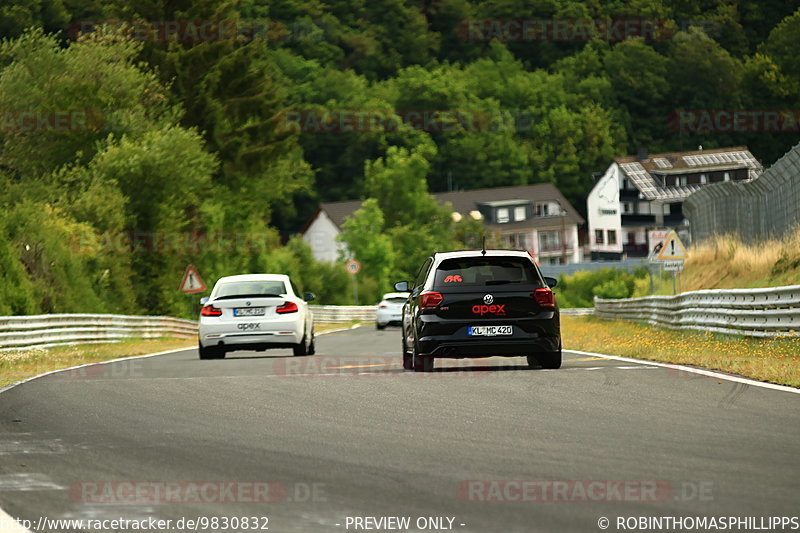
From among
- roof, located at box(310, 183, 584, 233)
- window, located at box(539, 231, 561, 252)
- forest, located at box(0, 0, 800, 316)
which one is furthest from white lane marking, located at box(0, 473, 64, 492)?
window, located at box(539, 231, 561, 252)

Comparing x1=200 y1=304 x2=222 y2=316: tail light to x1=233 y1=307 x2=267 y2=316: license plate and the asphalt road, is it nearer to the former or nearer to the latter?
x1=233 y1=307 x2=267 y2=316: license plate

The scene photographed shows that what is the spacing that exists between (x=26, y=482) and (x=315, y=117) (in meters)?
111

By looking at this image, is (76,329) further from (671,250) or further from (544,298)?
(544,298)

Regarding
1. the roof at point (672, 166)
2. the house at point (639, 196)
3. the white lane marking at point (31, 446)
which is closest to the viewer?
the white lane marking at point (31, 446)

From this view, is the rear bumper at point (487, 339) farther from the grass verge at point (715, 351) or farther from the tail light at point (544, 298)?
the grass verge at point (715, 351)

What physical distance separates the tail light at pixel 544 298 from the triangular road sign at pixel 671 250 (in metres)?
15.7

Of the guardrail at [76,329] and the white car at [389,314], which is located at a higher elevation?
the guardrail at [76,329]

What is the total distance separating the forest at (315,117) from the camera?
152 ft

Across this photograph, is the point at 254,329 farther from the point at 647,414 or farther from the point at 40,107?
the point at 40,107

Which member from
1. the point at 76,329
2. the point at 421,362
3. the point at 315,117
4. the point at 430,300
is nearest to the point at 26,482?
the point at 430,300

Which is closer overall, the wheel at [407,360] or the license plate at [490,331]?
the license plate at [490,331]

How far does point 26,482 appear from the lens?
8273 millimetres

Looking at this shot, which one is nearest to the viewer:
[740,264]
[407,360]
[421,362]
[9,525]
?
[9,525]

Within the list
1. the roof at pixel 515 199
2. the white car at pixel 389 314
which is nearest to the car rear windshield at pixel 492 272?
the white car at pixel 389 314
